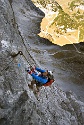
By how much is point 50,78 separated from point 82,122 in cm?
926

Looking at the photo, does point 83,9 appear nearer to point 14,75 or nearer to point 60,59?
point 60,59

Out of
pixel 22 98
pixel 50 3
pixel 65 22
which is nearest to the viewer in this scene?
pixel 22 98

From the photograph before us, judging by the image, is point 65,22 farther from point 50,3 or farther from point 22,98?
Result: point 22,98

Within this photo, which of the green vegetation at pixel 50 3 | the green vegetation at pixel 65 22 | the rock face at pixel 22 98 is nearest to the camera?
the rock face at pixel 22 98

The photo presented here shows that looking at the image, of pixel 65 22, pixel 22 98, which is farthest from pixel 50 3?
pixel 22 98

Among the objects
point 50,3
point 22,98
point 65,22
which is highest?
point 22,98

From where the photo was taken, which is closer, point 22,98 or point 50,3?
point 22,98

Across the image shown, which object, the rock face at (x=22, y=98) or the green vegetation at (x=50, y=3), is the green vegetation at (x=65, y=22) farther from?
the rock face at (x=22, y=98)

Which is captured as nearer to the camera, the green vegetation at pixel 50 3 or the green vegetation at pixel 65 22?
the green vegetation at pixel 65 22

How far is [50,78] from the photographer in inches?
733

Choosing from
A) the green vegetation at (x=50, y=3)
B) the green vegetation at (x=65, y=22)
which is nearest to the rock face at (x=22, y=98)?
the green vegetation at (x=65, y=22)

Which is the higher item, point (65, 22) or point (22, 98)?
point (22, 98)

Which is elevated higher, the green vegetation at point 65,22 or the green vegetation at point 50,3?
the green vegetation at point 50,3

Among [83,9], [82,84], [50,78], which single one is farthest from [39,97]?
[83,9]
